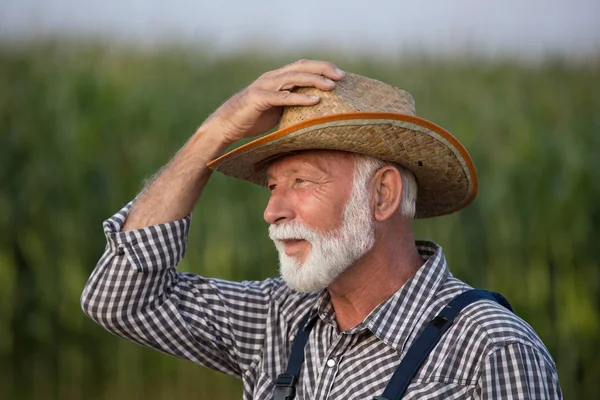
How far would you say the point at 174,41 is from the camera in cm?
808

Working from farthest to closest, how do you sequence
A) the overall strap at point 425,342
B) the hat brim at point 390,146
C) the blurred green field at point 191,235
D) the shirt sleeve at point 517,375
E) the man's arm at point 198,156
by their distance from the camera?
the blurred green field at point 191,235
the man's arm at point 198,156
the hat brim at point 390,146
the overall strap at point 425,342
the shirt sleeve at point 517,375

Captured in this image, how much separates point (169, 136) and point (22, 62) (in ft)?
5.02

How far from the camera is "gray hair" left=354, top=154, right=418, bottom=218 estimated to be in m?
2.43

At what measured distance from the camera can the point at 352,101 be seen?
233 cm

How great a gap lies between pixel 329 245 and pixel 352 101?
1.32 feet

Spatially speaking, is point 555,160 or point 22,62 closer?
point 555,160

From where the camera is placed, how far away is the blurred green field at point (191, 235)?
5.26 metres

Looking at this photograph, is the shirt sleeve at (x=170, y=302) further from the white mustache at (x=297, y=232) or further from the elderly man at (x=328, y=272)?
the white mustache at (x=297, y=232)

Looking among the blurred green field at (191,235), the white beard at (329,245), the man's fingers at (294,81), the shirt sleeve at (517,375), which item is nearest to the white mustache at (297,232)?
the white beard at (329,245)

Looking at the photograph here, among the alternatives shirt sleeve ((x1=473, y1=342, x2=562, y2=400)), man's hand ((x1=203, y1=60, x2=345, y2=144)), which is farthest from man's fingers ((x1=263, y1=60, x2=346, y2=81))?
shirt sleeve ((x1=473, y1=342, x2=562, y2=400))

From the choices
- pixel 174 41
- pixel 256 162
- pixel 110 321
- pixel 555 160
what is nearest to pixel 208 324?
pixel 110 321

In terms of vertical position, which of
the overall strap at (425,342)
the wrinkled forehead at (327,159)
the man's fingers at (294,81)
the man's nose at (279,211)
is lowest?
the overall strap at (425,342)

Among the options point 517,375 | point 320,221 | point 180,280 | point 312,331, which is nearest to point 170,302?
point 180,280

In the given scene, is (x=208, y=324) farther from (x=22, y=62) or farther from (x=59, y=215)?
(x=22, y=62)
